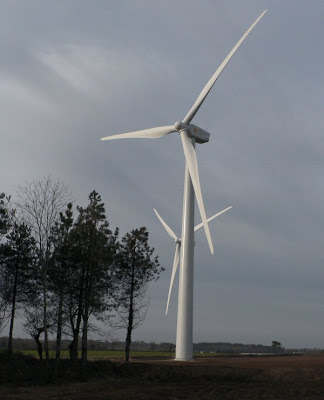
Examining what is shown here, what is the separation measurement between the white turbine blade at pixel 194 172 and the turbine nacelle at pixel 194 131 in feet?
1.47

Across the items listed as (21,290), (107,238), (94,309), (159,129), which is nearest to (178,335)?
(94,309)

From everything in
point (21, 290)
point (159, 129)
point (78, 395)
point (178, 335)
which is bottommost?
point (78, 395)

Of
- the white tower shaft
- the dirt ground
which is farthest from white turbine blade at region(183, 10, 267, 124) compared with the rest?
the dirt ground

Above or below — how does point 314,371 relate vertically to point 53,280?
below

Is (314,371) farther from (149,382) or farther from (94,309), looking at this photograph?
(94,309)

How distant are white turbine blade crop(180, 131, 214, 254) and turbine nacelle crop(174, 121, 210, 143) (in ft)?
1.47

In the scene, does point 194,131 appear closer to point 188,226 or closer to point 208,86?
point 208,86

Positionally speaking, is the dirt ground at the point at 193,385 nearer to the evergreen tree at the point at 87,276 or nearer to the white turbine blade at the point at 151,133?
the evergreen tree at the point at 87,276

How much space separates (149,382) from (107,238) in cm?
1738

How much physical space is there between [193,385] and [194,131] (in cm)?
2341

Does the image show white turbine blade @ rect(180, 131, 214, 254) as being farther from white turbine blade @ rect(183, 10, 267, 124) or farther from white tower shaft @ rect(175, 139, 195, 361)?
white tower shaft @ rect(175, 139, 195, 361)

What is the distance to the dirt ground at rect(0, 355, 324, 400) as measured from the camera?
81.3 feet

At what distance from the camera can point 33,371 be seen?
32.9 m

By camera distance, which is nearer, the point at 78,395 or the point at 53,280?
the point at 78,395
